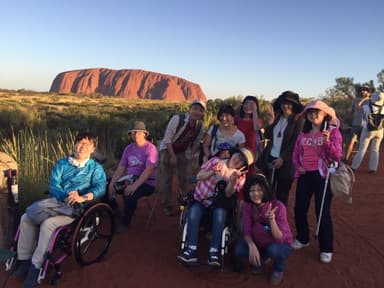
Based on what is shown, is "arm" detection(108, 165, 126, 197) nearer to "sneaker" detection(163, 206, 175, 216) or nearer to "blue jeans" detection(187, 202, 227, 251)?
"sneaker" detection(163, 206, 175, 216)

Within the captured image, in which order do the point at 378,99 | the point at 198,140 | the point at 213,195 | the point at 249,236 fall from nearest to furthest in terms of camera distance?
the point at 249,236 → the point at 213,195 → the point at 198,140 → the point at 378,99

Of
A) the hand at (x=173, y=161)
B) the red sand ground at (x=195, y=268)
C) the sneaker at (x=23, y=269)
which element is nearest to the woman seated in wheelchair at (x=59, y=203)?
the sneaker at (x=23, y=269)

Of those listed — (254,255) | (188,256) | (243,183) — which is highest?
(243,183)

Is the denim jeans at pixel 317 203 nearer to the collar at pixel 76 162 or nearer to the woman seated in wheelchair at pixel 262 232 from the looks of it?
the woman seated in wheelchair at pixel 262 232

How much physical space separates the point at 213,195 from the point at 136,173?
4.39 ft

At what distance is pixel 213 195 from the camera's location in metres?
3.90

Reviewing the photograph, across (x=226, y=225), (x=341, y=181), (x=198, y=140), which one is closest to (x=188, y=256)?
(x=226, y=225)

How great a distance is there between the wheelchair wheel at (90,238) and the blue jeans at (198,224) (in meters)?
0.92

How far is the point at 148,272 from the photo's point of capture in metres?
3.70

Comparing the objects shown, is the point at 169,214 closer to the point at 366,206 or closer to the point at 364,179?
the point at 366,206

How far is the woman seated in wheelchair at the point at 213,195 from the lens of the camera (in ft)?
11.9

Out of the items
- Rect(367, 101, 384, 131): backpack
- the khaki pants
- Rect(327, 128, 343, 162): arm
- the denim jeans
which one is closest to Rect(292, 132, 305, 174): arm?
the denim jeans

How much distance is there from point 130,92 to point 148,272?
124 metres

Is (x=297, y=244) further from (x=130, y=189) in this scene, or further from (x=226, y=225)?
(x=130, y=189)
